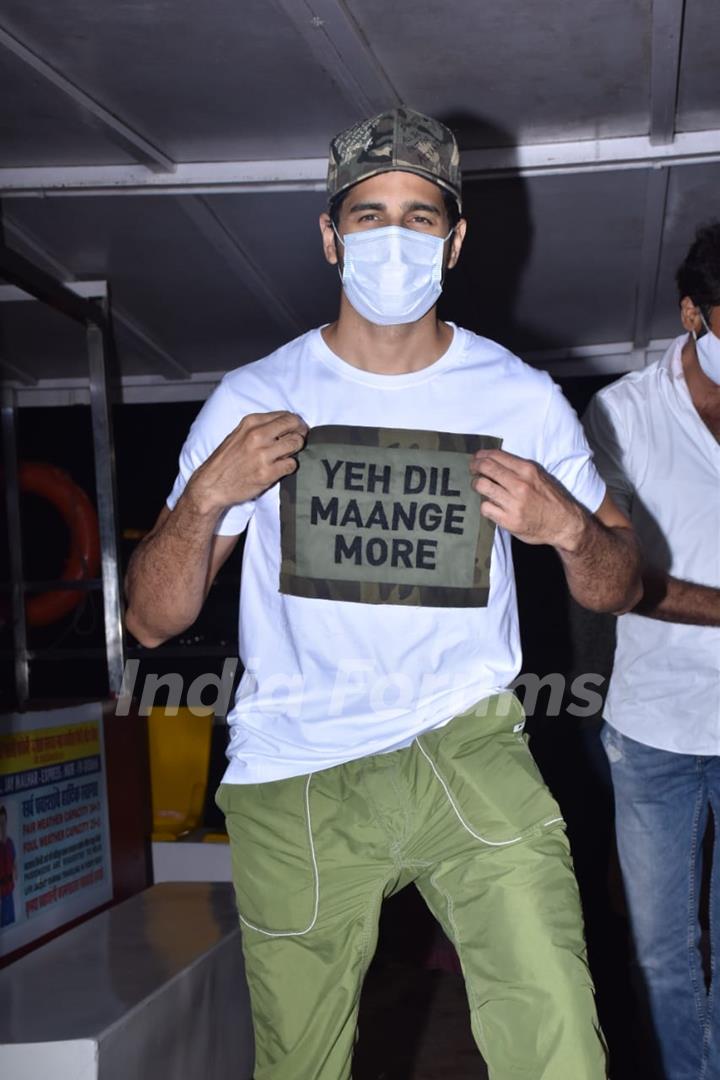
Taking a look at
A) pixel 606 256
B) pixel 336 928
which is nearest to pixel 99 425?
pixel 606 256

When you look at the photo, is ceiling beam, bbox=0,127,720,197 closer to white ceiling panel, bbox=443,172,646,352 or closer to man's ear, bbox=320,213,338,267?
white ceiling panel, bbox=443,172,646,352

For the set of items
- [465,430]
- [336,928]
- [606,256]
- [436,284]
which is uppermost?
[606,256]

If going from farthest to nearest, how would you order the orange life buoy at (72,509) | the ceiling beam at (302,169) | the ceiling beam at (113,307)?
the orange life buoy at (72,509) < the ceiling beam at (113,307) < the ceiling beam at (302,169)

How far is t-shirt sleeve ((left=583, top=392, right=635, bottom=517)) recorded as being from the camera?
2.68 m

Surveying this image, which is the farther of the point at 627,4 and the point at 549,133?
the point at 549,133

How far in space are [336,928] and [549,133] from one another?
2.23 metres

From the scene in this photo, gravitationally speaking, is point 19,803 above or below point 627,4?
below

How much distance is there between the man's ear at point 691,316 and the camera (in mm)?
2717

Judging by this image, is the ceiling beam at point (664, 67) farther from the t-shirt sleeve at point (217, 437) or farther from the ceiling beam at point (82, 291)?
the ceiling beam at point (82, 291)

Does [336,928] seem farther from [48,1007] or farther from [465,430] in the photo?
[48,1007]

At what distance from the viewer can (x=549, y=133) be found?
3287 mm

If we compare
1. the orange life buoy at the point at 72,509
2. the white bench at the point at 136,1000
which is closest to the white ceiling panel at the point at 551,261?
the orange life buoy at the point at 72,509

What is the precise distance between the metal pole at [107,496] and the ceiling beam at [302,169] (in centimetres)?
84

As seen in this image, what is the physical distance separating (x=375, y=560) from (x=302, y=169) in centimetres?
174
